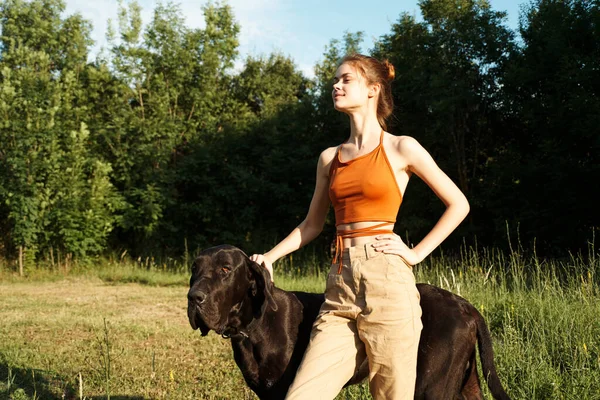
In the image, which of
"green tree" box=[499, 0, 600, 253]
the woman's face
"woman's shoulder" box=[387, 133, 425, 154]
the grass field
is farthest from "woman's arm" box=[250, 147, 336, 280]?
"green tree" box=[499, 0, 600, 253]

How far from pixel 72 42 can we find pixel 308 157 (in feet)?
26.6

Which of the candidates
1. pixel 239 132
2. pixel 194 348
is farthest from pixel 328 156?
pixel 239 132

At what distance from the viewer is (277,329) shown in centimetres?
304

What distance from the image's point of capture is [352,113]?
274 cm

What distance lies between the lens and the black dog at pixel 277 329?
9.24 ft

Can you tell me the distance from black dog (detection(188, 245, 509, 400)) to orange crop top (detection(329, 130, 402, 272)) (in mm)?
617

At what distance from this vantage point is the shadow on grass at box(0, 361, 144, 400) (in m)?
4.68

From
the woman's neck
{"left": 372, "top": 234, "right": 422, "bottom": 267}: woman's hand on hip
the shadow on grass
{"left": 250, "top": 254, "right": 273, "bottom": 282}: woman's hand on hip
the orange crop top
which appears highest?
the woman's neck

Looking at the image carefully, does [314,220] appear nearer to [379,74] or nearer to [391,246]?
[391,246]

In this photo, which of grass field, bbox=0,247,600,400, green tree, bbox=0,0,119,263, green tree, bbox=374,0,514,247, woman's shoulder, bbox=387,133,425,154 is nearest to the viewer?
woman's shoulder, bbox=387,133,425,154

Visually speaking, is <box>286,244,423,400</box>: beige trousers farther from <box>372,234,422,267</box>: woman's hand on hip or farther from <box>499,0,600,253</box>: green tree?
<box>499,0,600,253</box>: green tree

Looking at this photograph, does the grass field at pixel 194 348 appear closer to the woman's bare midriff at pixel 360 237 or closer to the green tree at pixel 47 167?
the woman's bare midriff at pixel 360 237

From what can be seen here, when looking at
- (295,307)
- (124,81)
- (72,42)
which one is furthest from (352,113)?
(72,42)

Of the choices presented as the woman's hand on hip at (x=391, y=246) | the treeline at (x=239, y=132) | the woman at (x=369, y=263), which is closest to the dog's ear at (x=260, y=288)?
the woman at (x=369, y=263)
